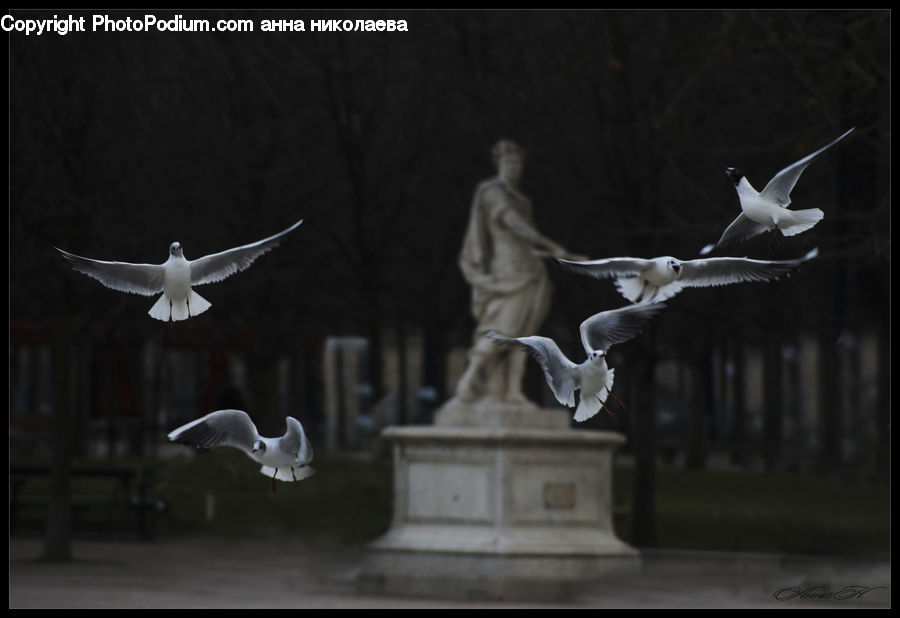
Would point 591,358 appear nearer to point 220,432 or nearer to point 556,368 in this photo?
point 556,368

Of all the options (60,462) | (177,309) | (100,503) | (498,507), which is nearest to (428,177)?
(100,503)

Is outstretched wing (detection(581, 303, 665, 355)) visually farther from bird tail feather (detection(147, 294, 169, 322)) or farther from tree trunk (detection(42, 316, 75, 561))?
tree trunk (detection(42, 316, 75, 561))

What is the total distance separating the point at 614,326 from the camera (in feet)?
17.2

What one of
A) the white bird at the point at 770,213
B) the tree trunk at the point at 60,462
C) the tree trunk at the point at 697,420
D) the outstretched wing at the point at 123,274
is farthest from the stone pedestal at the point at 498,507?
the tree trunk at the point at 697,420

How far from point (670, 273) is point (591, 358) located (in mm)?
379

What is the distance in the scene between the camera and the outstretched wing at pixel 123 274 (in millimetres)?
5176

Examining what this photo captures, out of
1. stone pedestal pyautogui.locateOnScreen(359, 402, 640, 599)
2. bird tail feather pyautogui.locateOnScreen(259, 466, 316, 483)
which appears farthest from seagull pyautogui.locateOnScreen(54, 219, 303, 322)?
stone pedestal pyautogui.locateOnScreen(359, 402, 640, 599)

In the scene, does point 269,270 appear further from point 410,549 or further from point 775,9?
point 775,9

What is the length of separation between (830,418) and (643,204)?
19.4 ft

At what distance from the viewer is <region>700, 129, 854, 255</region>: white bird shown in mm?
5027

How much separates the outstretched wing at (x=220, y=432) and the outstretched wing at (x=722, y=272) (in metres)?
1.53

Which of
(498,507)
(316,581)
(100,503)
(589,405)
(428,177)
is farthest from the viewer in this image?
(428,177)

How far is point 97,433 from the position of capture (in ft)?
109

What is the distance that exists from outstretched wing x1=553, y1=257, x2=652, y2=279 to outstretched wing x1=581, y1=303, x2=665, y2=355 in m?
0.14
